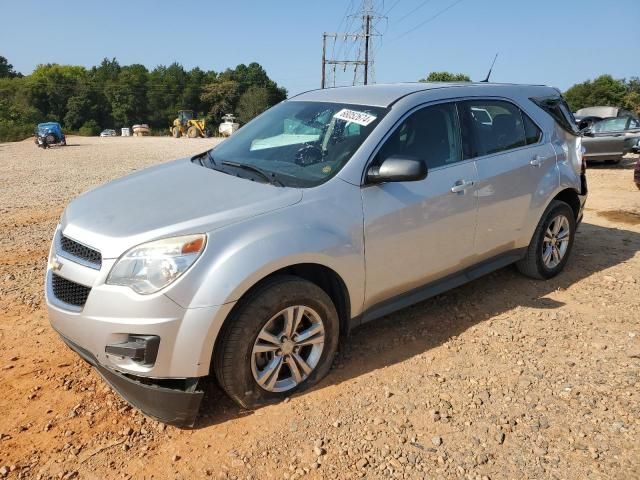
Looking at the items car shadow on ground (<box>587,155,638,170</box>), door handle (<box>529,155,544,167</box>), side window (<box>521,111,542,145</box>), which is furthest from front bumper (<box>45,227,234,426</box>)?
car shadow on ground (<box>587,155,638,170</box>)

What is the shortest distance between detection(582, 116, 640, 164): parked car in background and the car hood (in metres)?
12.9

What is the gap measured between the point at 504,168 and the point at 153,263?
282cm

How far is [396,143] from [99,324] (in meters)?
2.11

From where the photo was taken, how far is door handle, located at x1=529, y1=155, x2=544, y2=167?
4.26 metres

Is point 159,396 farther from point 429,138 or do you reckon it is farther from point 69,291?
point 429,138

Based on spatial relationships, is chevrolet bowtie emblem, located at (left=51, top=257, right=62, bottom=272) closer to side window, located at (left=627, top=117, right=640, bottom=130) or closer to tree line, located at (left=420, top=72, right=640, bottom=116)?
side window, located at (left=627, top=117, right=640, bottom=130)

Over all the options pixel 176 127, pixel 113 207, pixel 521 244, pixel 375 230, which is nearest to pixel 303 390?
pixel 375 230

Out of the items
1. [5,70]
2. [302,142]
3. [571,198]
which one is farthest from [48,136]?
[5,70]

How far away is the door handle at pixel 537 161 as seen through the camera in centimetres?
426

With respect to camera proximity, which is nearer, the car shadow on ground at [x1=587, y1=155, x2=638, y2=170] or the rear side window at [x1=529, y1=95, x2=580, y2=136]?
the rear side window at [x1=529, y1=95, x2=580, y2=136]

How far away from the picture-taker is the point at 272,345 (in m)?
2.82

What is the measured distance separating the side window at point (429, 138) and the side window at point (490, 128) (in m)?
0.12

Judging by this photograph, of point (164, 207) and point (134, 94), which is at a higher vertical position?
point (134, 94)

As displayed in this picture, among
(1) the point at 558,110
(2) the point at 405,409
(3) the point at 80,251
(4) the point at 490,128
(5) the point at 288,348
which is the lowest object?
(2) the point at 405,409
